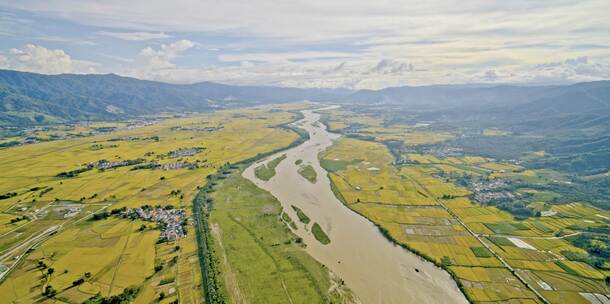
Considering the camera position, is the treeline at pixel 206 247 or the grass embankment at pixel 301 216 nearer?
the treeline at pixel 206 247

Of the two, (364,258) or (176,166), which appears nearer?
(364,258)

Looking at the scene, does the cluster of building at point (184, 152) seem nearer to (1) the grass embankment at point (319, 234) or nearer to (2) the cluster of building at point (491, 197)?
(1) the grass embankment at point (319, 234)

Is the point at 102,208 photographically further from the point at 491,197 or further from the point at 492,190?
the point at 492,190

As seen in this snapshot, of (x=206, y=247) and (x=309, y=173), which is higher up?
(x=309, y=173)

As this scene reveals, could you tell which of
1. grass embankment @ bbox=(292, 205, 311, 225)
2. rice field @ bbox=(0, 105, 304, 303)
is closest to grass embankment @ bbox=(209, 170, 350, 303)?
grass embankment @ bbox=(292, 205, 311, 225)

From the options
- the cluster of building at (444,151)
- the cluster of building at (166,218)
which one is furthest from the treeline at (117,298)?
the cluster of building at (444,151)

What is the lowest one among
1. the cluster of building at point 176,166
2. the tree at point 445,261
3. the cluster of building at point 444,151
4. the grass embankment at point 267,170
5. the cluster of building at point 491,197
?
the tree at point 445,261

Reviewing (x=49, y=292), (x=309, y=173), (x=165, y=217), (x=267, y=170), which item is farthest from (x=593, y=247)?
(x=49, y=292)
